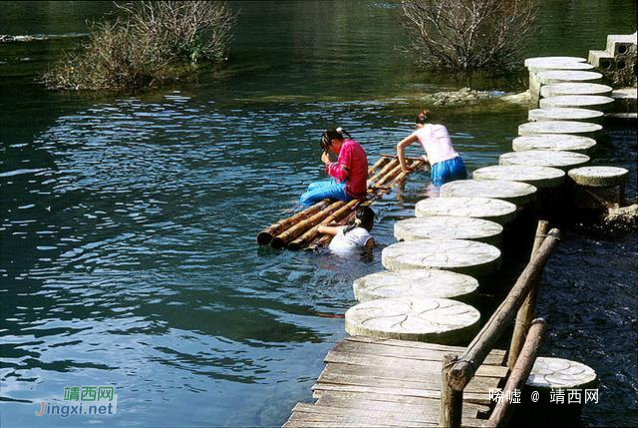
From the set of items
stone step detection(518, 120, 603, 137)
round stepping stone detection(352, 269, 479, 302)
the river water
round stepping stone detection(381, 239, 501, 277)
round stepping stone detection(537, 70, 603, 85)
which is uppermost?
round stepping stone detection(537, 70, 603, 85)

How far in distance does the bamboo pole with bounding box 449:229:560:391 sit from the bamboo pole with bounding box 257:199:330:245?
4.71 m

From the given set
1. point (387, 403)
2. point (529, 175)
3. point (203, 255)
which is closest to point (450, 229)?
point (529, 175)

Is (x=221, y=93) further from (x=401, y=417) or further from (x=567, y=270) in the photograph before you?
(x=401, y=417)

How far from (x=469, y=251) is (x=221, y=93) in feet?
44.5

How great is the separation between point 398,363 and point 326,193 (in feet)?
19.9

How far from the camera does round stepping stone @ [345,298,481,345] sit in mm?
6648

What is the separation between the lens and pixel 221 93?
21172 mm

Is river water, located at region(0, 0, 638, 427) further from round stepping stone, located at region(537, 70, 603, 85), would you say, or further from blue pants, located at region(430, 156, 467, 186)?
round stepping stone, located at region(537, 70, 603, 85)

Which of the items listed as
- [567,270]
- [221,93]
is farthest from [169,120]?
[567,270]

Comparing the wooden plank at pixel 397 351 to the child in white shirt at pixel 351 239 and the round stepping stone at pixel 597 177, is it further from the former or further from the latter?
the round stepping stone at pixel 597 177

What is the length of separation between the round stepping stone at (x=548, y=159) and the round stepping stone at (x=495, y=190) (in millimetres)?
958

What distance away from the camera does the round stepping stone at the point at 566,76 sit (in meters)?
16.9

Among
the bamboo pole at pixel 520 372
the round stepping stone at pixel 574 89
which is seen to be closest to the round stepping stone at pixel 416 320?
the bamboo pole at pixel 520 372

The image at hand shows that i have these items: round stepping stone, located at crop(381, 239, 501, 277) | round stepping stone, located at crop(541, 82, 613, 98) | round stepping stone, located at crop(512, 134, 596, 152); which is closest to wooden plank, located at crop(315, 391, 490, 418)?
round stepping stone, located at crop(381, 239, 501, 277)
